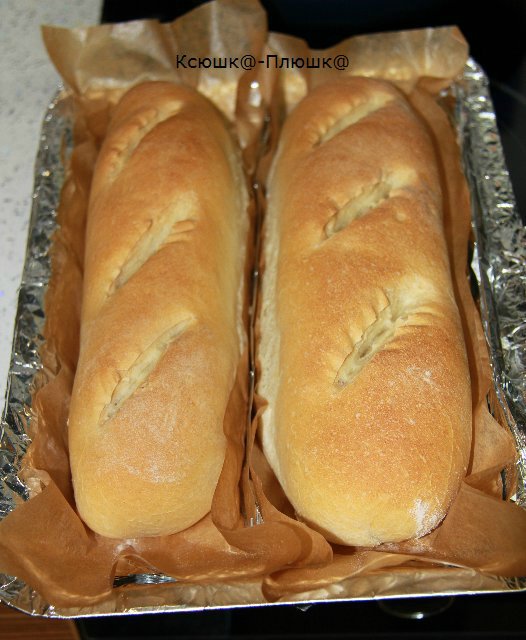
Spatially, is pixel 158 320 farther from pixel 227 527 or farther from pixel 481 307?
pixel 481 307

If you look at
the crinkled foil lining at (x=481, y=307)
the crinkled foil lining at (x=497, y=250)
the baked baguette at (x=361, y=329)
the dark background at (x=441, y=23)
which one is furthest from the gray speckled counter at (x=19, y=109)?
the crinkled foil lining at (x=497, y=250)

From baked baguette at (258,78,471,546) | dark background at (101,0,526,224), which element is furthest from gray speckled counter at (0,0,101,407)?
baked baguette at (258,78,471,546)

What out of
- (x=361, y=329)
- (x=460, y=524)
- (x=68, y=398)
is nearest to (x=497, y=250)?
(x=361, y=329)

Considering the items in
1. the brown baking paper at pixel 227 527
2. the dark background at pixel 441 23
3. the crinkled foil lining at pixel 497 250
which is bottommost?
the brown baking paper at pixel 227 527

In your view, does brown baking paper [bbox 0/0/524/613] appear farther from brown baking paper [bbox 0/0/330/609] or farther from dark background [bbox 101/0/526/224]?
dark background [bbox 101/0/526/224]

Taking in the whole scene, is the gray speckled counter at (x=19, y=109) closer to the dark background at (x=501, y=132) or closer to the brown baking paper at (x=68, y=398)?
the brown baking paper at (x=68, y=398)

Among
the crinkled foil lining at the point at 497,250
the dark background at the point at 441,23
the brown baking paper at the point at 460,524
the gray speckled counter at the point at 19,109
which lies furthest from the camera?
the dark background at the point at 441,23

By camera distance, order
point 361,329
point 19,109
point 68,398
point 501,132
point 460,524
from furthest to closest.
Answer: point 19,109, point 501,132, point 68,398, point 361,329, point 460,524
